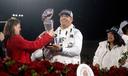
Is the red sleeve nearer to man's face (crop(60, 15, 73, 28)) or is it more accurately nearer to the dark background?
man's face (crop(60, 15, 73, 28))

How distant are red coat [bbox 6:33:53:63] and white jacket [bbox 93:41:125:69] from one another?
0.97 metres

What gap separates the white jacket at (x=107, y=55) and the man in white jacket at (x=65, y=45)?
0.48m

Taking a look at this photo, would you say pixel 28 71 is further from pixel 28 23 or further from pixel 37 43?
pixel 28 23

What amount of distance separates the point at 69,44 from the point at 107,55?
662 mm

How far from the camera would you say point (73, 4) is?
664 cm

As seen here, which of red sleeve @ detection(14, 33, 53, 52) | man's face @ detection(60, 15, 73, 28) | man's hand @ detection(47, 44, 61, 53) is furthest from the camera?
man's face @ detection(60, 15, 73, 28)

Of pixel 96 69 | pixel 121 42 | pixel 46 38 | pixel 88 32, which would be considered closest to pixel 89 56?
pixel 88 32

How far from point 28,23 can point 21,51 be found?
2444 millimetres

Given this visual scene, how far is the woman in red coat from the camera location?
300cm

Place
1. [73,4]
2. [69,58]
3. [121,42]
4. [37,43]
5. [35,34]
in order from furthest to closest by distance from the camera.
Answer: [73,4] < [35,34] < [121,42] < [69,58] < [37,43]

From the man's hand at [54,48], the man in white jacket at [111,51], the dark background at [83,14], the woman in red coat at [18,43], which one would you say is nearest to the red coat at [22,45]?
the woman in red coat at [18,43]

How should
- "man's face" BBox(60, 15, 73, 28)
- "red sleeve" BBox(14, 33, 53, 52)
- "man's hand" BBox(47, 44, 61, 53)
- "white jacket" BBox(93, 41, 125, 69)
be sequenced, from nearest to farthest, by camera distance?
"red sleeve" BBox(14, 33, 53, 52) < "man's hand" BBox(47, 44, 61, 53) < "man's face" BBox(60, 15, 73, 28) < "white jacket" BBox(93, 41, 125, 69)

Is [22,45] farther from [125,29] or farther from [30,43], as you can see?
[125,29]

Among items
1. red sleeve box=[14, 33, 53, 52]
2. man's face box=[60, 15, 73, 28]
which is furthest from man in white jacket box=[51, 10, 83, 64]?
red sleeve box=[14, 33, 53, 52]
